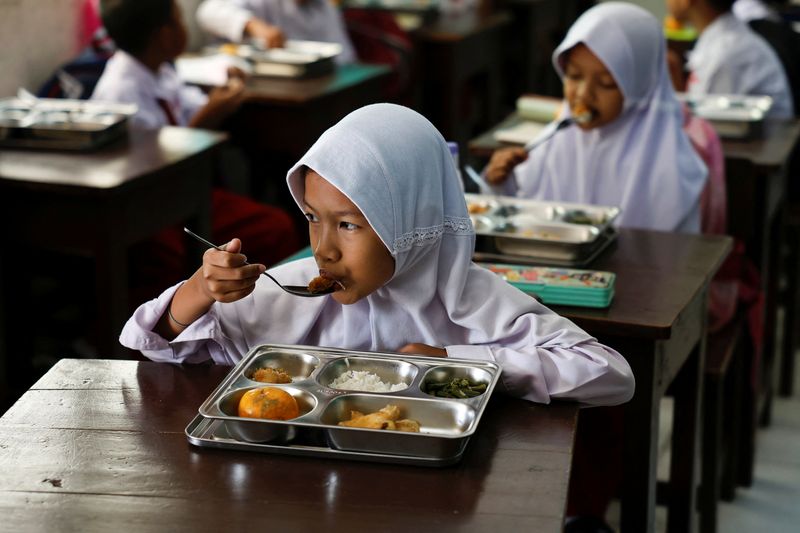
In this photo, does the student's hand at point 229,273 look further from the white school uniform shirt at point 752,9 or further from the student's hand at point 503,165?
the white school uniform shirt at point 752,9

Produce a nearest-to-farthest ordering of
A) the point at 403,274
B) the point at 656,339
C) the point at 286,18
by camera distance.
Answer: the point at 403,274
the point at 656,339
the point at 286,18

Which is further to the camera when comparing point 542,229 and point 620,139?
point 620,139

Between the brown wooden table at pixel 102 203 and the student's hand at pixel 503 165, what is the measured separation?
2.62 feet

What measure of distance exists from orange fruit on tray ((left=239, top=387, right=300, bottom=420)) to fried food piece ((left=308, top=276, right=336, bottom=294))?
19 cm

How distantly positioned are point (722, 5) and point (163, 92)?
189 cm

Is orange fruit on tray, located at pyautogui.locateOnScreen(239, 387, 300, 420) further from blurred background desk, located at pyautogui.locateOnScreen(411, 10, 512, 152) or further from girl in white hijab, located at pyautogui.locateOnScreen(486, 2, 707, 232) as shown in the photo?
blurred background desk, located at pyautogui.locateOnScreen(411, 10, 512, 152)

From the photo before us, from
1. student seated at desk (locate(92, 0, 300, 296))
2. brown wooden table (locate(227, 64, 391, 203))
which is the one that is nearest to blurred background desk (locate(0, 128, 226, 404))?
student seated at desk (locate(92, 0, 300, 296))

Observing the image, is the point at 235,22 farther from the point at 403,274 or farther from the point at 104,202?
the point at 403,274

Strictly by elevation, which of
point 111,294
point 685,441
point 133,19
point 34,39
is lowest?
point 685,441

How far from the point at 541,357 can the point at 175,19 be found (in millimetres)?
2425

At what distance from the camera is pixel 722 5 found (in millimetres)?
3979

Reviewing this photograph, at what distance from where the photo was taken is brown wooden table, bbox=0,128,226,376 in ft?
8.98

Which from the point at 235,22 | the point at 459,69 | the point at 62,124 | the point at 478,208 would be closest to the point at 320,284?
the point at 478,208

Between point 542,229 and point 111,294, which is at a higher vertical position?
point 542,229
